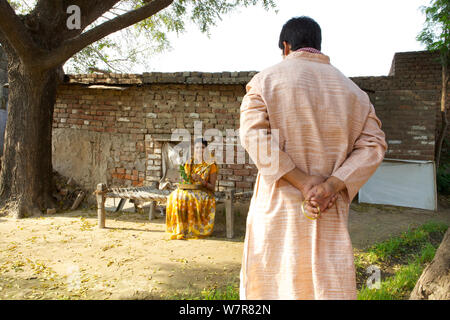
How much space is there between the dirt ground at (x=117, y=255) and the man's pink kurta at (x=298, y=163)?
1.95m

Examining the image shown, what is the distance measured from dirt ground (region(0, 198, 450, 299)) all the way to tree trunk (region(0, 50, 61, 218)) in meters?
0.38

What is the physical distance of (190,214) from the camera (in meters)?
5.07

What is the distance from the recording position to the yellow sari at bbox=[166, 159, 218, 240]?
505 centimetres

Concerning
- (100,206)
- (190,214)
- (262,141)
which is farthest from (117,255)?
(262,141)

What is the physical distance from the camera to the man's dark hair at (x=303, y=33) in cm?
149

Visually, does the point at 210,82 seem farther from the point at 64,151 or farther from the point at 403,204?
the point at 403,204

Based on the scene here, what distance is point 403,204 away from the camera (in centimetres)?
763

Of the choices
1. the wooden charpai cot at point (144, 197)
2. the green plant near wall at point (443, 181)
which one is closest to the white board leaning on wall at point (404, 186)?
the green plant near wall at point (443, 181)

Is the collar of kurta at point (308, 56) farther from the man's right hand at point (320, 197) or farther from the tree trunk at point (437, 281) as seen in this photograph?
the tree trunk at point (437, 281)

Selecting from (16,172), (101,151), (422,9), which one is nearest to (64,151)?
(101,151)

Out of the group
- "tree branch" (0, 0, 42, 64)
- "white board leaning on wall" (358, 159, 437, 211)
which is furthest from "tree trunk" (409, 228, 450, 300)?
"tree branch" (0, 0, 42, 64)

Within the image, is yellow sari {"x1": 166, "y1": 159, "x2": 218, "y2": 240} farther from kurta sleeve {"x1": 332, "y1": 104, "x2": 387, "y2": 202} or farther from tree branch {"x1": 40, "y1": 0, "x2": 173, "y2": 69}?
kurta sleeve {"x1": 332, "y1": 104, "x2": 387, "y2": 202}
